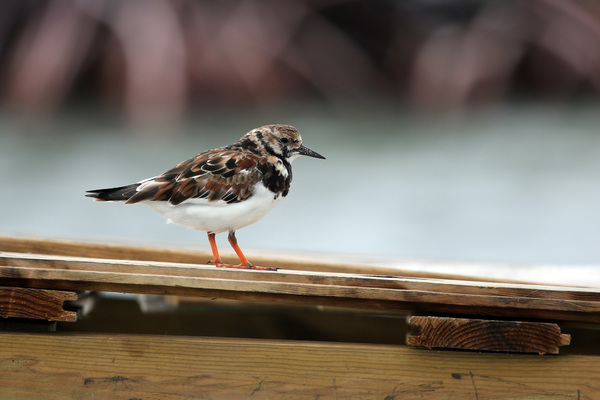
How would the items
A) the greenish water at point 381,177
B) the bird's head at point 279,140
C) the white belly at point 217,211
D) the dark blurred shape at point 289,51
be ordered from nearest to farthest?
1. the white belly at point 217,211
2. the bird's head at point 279,140
3. the dark blurred shape at point 289,51
4. the greenish water at point 381,177

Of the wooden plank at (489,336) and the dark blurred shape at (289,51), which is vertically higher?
the dark blurred shape at (289,51)

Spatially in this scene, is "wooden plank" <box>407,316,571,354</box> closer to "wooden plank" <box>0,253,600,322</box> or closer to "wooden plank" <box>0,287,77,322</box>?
"wooden plank" <box>0,253,600,322</box>

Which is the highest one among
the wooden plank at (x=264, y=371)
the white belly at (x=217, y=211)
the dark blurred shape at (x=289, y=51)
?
the dark blurred shape at (x=289, y=51)

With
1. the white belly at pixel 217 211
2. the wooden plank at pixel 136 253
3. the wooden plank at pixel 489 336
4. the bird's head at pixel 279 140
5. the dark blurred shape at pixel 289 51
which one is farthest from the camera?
the dark blurred shape at pixel 289 51

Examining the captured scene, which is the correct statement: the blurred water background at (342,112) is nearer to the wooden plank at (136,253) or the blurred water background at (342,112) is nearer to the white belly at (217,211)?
the wooden plank at (136,253)

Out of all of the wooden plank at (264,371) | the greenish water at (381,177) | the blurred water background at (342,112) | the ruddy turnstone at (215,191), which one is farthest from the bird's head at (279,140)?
the greenish water at (381,177)

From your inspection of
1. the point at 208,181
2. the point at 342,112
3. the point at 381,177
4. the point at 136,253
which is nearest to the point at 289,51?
the point at 342,112

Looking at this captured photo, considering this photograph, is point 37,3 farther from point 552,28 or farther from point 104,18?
point 552,28

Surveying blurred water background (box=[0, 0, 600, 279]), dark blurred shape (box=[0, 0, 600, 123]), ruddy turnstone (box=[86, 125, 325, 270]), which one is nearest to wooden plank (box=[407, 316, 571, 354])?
ruddy turnstone (box=[86, 125, 325, 270])
